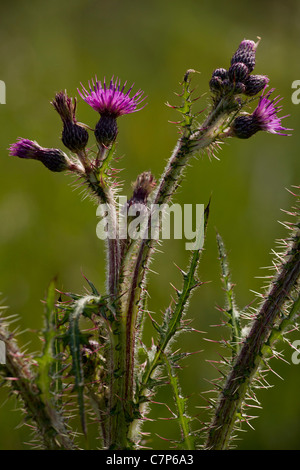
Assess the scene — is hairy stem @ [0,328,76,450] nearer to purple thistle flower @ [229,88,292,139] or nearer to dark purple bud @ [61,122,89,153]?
dark purple bud @ [61,122,89,153]

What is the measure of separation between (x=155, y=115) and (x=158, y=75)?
48cm

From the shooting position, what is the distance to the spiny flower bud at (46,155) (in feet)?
6.72

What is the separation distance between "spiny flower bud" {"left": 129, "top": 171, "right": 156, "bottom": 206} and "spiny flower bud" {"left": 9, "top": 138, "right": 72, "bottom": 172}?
0.26 m

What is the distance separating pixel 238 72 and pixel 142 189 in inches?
21.6

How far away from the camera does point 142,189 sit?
2.09 metres

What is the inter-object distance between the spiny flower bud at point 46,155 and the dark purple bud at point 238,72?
67 cm

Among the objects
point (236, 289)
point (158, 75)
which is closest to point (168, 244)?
point (236, 289)

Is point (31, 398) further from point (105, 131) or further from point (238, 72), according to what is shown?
point (238, 72)

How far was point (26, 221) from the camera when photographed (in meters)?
4.07

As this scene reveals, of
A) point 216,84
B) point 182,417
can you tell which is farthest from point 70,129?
point 182,417

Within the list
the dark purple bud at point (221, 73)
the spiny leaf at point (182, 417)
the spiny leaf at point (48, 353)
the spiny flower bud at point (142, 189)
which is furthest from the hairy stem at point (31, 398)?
the dark purple bud at point (221, 73)

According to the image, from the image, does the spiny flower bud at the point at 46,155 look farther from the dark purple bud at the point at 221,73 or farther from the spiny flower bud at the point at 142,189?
the dark purple bud at the point at 221,73

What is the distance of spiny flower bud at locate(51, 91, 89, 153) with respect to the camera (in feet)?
6.64

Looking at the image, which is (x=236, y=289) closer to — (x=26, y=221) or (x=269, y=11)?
(x=26, y=221)
